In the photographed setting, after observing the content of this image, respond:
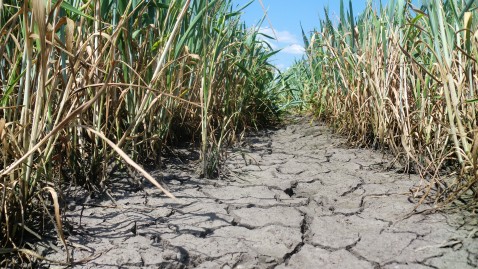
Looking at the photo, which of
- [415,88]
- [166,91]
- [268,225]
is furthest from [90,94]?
[415,88]

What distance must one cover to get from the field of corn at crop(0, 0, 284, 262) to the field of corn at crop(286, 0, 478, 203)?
0.55 meters

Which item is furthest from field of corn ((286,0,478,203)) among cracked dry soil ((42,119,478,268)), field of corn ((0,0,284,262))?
field of corn ((0,0,284,262))

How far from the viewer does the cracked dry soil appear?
4.05 feet

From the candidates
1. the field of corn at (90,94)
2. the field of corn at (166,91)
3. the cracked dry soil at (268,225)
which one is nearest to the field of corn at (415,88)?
the field of corn at (166,91)

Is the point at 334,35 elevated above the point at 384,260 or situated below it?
above

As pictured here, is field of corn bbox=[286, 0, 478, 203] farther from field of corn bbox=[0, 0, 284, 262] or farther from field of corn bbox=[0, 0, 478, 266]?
field of corn bbox=[0, 0, 284, 262]

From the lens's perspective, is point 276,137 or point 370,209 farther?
point 276,137

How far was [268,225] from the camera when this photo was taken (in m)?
1.44

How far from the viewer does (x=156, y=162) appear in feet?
6.25

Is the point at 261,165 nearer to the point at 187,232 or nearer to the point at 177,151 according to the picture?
the point at 177,151

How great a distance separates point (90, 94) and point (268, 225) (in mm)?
660

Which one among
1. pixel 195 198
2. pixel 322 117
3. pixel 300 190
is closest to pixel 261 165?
pixel 300 190

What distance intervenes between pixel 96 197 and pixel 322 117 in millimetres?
2021

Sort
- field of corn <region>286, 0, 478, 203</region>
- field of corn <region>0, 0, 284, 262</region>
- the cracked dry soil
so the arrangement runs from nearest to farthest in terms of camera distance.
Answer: field of corn <region>0, 0, 284, 262</region>, the cracked dry soil, field of corn <region>286, 0, 478, 203</region>
